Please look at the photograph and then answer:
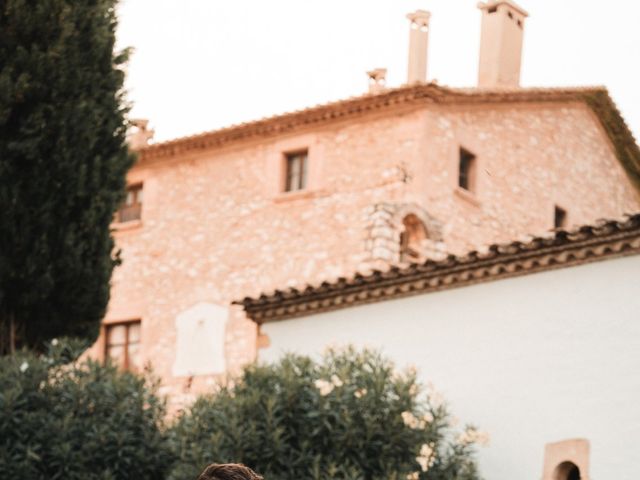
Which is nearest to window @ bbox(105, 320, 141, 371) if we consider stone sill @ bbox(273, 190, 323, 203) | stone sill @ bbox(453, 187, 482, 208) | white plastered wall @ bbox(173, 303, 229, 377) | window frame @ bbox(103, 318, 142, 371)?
window frame @ bbox(103, 318, 142, 371)

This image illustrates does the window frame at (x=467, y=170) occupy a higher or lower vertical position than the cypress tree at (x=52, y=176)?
higher

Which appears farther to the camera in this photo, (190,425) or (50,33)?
(50,33)

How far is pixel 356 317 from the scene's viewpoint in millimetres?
15188

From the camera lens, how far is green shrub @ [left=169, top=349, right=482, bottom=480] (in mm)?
12594

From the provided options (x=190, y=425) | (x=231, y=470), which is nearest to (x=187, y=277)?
(x=190, y=425)

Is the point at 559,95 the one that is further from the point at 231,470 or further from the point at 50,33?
the point at 231,470

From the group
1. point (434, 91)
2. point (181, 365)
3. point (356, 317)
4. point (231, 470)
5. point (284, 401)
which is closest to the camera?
point (231, 470)

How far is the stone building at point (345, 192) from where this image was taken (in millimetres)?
20891

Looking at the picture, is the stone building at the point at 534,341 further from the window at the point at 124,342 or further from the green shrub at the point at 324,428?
the window at the point at 124,342

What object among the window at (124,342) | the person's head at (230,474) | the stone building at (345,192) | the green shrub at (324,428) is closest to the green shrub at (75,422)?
the green shrub at (324,428)

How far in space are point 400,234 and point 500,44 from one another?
4.61m

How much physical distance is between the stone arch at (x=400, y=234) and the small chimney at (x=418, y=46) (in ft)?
9.19

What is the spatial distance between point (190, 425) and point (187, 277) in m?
9.78

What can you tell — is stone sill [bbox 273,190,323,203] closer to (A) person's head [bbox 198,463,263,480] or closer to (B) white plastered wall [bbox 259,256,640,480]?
(B) white plastered wall [bbox 259,256,640,480]
